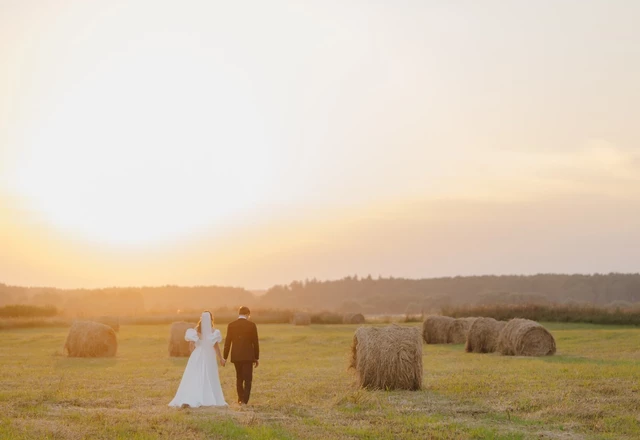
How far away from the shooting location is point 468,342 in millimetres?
31359

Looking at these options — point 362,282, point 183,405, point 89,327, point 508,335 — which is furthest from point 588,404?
point 362,282

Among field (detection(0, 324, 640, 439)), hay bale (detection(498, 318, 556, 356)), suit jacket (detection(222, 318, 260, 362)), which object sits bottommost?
field (detection(0, 324, 640, 439))

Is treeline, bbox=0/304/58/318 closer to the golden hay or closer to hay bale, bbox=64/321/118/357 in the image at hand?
hay bale, bbox=64/321/118/357

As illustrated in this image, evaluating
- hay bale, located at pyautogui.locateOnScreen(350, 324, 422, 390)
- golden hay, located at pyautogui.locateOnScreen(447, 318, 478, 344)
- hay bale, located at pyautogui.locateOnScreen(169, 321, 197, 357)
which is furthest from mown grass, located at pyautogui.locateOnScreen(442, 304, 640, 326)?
hay bale, located at pyautogui.locateOnScreen(350, 324, 422, 390)

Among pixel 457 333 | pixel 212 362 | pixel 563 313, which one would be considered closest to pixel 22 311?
pixel 457 333

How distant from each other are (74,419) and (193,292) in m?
160

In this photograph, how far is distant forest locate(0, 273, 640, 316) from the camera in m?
111

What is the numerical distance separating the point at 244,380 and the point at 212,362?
0.74 meters

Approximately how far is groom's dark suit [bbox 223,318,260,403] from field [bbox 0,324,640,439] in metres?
0.39

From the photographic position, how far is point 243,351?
15195 millimetres

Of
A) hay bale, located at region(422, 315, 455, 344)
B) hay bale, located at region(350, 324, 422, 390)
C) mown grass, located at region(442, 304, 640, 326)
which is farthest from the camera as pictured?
mown grass, located at region(442, 304, 640, 326)

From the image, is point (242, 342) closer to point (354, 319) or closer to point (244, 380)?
point (244, 380)

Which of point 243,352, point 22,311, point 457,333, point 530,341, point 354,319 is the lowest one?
point 354,319

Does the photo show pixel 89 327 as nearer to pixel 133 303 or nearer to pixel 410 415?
pixel 410 415
